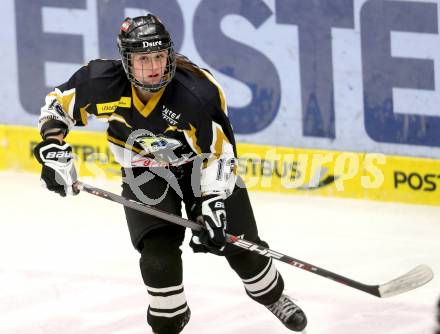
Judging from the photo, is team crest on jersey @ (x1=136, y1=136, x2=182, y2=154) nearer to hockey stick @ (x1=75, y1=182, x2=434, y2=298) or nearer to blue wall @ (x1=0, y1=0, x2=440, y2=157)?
hockey stick @ (x1=75, y1=182, x2=434, y2=298)

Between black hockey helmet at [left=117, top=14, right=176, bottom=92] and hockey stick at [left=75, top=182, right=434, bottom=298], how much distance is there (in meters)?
0.49

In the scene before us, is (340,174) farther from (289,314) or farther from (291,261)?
(291,261)

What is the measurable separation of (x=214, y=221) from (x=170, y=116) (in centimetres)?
45

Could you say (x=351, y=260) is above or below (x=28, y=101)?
below

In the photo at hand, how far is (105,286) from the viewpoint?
579cm

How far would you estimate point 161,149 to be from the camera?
4.75m

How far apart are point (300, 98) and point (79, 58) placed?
4.84ft

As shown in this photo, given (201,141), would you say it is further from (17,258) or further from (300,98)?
(300,98)

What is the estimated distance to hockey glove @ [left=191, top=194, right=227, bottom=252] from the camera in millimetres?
4594

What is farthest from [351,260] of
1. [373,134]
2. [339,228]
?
[373,134]

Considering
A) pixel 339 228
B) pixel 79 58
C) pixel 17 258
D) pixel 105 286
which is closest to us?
pixel 105 286

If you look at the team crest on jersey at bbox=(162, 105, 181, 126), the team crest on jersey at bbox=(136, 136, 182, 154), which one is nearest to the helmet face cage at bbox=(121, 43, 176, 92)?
the team crest on jersey at bbox=(162, 105, 181, 126)

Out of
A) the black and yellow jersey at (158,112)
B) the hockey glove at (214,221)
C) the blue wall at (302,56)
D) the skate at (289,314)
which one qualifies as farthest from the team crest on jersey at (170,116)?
Result: the blue wall at (302,56)

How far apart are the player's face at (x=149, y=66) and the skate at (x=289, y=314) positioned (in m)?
1.15
